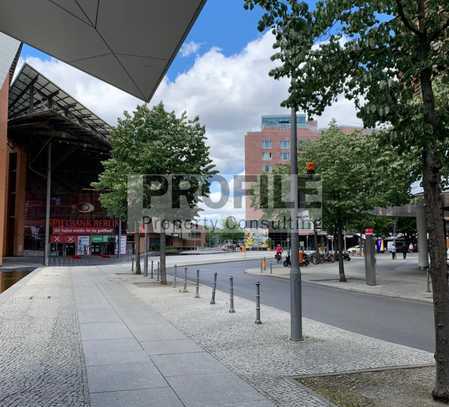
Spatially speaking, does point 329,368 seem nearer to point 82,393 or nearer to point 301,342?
point 301,342

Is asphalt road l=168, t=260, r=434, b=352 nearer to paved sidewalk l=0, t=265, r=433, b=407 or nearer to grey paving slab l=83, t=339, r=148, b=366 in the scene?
paved sidewalk l=0, t=265, r=433, b=407

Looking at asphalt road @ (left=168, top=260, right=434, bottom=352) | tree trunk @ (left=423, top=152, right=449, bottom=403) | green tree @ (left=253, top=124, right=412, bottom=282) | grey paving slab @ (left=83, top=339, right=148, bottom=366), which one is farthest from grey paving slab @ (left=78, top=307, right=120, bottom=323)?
green tree @ (left=253, top=124, right=412, bottom=282)

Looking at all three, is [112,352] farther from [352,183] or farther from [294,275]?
[352,183]

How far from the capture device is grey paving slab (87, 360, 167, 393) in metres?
5.86

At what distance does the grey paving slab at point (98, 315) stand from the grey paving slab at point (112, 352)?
256 cm

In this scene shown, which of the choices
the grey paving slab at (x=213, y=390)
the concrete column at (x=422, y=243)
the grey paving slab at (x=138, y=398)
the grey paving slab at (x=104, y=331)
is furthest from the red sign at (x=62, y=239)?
the grey paving slab at (x=138, y=398)

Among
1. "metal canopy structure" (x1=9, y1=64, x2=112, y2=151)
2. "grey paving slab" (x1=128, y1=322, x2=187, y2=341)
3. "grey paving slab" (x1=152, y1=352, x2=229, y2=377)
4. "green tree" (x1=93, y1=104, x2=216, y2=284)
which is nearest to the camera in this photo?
"grey paving slab" (x1=152, y1=352, x2=229, y2=377)

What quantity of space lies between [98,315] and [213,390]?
23.0ft

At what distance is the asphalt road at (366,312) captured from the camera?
983cm

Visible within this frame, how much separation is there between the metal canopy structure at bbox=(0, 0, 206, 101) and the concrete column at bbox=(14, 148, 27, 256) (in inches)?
2379

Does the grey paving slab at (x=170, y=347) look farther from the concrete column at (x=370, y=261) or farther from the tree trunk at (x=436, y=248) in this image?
the concrete column at (x=370, y=261)

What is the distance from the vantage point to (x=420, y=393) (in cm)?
560

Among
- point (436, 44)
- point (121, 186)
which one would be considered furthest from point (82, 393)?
point (121, 186)

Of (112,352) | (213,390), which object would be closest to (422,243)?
(112,352)
